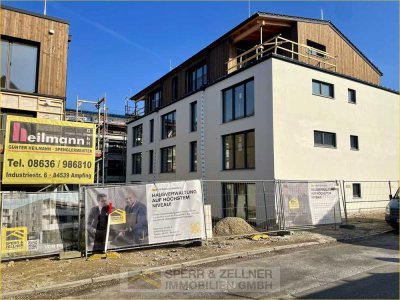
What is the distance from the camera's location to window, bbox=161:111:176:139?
2641 cm

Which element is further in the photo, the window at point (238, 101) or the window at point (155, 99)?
the window at point (155, 99)

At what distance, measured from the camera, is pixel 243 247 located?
32.1ft

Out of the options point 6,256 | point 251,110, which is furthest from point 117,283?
point 251,110

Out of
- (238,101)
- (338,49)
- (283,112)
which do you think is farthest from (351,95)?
(238,101)

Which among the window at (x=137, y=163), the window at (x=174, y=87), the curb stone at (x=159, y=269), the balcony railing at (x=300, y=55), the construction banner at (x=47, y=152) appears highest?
the window at (x=174, y=87)

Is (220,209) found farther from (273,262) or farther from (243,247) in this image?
(273,262)

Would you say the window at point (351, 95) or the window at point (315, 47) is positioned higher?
the window at point (315, 47)

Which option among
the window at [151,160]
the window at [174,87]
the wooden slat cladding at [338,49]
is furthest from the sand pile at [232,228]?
the window at [151,160]

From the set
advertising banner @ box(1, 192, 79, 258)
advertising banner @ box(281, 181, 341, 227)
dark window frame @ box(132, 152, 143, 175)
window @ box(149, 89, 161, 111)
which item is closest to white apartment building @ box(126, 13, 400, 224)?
advertising banner @ box(281, 181, 341, 227)

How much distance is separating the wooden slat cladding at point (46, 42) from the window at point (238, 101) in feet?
29.3

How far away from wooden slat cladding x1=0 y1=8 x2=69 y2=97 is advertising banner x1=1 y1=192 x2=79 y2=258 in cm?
652

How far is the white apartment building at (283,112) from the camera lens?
1609 centimetres

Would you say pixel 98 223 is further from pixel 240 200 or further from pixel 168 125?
pixel 168 125

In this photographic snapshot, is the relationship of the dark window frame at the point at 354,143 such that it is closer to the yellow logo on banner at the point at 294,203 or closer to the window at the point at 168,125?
the yellow logo on banner at the point at 294,203
